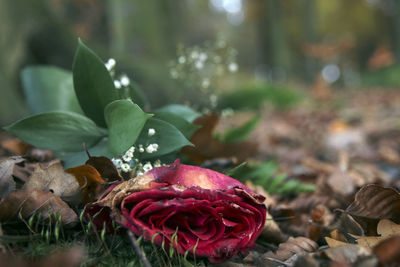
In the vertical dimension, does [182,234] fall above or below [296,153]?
above

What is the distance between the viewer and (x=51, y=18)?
347cm

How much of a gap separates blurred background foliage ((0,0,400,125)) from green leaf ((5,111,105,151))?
60 centimetres

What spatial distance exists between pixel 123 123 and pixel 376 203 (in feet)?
2.34

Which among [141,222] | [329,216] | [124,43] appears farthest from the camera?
[124,43]

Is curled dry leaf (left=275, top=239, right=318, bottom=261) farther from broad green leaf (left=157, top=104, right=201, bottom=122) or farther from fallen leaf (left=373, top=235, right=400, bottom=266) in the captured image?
broad green leaf (left=157, top=104, right=201, bottom=122)

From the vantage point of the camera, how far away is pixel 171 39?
625 cm

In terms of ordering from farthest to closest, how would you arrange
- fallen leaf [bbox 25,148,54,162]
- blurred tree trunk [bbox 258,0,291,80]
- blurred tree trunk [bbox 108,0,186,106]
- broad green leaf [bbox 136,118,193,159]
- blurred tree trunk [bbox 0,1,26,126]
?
blurred tree trunk [bbox 258,0,291,80] → blurred tree trunk [bbox 108,0,186,106] → blurred tree trunk [bbox 0,1,26,126] → fallen leaf [bbox 25,148,54,162] → broad green leaf [bbox 136,118,193,159]

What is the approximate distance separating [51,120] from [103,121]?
6.0 inches

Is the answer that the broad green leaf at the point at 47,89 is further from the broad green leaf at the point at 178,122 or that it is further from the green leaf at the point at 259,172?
the green leaf at the point at 259,172

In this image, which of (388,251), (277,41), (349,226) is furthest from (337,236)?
(277,41)

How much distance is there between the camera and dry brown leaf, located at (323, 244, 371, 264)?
830mm

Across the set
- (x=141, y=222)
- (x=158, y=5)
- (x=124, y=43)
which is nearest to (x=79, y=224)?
(x=141, y=222)

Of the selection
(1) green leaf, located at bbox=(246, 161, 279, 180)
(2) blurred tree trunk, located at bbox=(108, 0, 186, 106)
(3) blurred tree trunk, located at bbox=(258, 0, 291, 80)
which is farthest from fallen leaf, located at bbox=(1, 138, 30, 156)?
(3) blurred tree trunk, located at bbox=(258, 0, 291, 80)

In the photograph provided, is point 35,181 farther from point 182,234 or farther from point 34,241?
point 182,234
